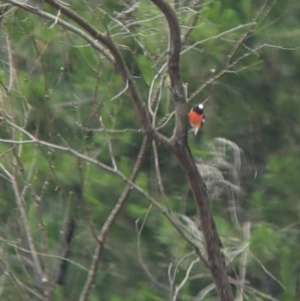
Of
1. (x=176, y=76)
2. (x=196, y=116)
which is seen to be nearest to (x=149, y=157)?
(x=196, y=116)

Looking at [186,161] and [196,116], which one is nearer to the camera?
[186,161]

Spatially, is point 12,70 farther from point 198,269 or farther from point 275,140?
point 275,140

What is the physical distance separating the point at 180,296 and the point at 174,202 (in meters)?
0.63

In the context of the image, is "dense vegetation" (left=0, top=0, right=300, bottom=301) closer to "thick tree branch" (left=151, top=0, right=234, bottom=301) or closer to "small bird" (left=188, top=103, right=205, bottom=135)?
"small bird" (left=188, top=103, right=205, bottom=135)

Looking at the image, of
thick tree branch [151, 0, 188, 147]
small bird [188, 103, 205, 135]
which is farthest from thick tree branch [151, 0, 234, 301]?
small bird [188, 103, 205, 135]

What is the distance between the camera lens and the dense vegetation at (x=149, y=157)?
15.2ft

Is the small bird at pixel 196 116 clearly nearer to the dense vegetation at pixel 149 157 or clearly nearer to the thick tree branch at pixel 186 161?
the dense vegetation at pixel 149 157

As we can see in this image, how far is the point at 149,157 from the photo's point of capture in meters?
5.27

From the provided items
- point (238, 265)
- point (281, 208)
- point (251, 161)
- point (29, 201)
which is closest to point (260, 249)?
point (238, 265)

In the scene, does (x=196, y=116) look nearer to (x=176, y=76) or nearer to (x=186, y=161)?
(x=186, y=161)

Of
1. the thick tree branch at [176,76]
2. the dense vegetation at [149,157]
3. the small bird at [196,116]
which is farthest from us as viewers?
the dense vegetation at [149,157]

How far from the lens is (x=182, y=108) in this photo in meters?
3.06

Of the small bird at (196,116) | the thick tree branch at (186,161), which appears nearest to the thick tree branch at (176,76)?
the thick tree branch at (186,161)

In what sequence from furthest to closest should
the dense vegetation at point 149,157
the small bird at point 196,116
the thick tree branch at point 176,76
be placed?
the dense vegetation at point 149,157 → the small bird at point 196,116 → the thick tree branch at point 176,76
